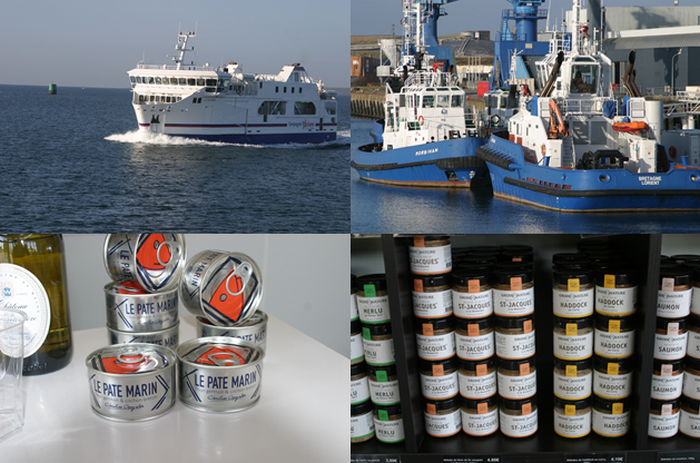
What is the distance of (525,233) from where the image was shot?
267 cm

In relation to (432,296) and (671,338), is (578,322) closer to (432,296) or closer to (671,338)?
(671,338)

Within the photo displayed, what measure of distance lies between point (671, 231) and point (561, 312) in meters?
0.51

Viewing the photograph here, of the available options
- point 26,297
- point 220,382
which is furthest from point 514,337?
point 26,297

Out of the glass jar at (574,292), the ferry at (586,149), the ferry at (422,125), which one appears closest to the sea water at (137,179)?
the ferry at (422,125)

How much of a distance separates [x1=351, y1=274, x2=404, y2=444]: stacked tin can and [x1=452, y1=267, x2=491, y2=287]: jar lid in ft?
0.87

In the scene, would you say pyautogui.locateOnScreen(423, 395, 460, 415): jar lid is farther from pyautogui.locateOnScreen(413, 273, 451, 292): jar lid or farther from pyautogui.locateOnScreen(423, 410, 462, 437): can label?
pyautogui.locateOnScreen(413, 273, 451, 292): jar lid

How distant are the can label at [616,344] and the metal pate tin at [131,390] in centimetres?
156

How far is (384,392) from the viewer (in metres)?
2.27

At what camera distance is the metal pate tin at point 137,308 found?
1.89 meters

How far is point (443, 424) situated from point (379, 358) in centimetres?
37

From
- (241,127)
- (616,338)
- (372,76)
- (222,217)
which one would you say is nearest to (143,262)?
(372,76)

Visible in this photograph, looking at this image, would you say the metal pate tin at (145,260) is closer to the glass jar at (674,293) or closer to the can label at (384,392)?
the can label at (384,392)

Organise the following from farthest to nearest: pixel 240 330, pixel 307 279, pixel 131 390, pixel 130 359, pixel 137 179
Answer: pixel 137 179, pixel 307 279, pixel 240 330, pixel 130 359, pixel 131 390

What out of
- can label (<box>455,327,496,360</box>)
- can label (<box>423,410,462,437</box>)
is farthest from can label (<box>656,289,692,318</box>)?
can label (<box>423,410,462,437</box>)
